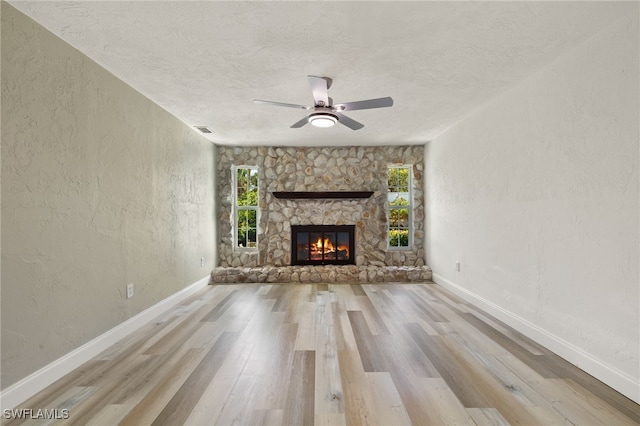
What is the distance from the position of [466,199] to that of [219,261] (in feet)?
13.8

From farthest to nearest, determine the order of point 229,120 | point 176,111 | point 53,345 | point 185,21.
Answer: point 229,120 < point 176,111 < point 53,345 < point 185,21

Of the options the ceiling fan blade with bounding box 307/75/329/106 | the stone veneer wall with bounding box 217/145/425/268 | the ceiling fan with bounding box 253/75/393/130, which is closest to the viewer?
the ceiling fan blade with bounding box 307/75/329/106

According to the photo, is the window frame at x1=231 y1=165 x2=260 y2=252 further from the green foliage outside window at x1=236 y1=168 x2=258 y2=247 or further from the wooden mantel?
the wooden mantel

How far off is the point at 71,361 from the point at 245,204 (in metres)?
3.65

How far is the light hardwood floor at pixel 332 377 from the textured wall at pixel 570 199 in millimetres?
375

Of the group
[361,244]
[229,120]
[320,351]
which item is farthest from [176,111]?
[361,244]

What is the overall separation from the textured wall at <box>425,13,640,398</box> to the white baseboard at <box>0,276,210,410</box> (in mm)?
3714

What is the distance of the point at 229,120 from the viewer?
3809 millimetres

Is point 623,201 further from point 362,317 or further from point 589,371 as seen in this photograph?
point 362,317

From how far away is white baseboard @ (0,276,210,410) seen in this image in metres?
1.71

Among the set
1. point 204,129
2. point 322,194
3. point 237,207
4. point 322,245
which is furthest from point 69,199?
point 322,245

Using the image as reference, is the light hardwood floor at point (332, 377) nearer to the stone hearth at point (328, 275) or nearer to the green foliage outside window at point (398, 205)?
the stone hearth at point (328, 275)

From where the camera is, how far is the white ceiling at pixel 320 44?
1.75 metres

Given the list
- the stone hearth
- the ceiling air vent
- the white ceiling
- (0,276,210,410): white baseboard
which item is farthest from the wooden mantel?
(0,276,210,410): white baseboard
